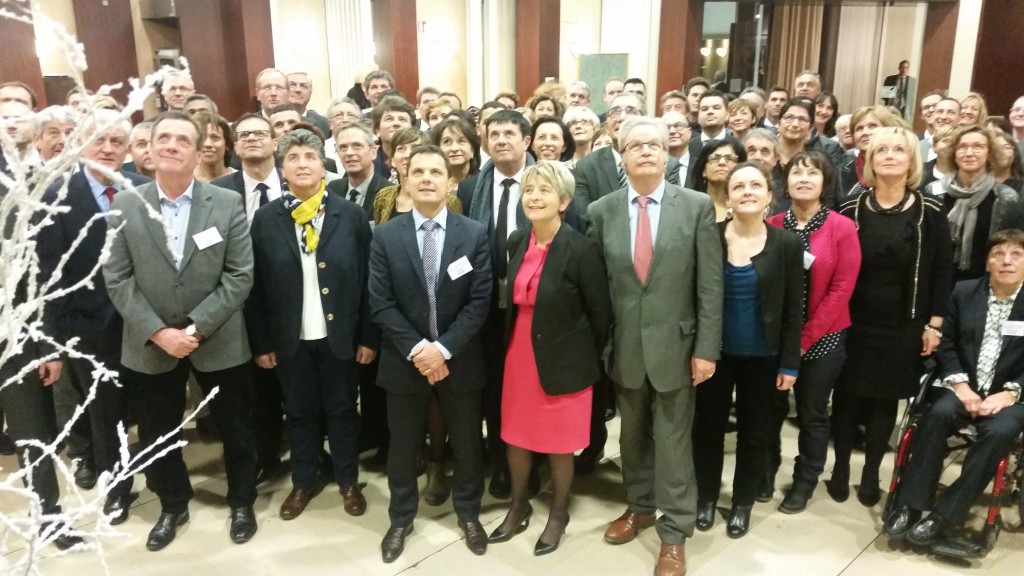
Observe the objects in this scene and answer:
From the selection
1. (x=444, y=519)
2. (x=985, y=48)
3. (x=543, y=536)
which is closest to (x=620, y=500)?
(x=543, y=536)

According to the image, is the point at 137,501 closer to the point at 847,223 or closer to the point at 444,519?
the point at 444,519

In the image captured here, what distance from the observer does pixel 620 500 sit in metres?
3.47

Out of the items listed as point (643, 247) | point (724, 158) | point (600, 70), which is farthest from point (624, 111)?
point (600, 70)

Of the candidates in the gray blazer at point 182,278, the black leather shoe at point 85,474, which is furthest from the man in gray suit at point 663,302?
the black leather shoe at point 85,474

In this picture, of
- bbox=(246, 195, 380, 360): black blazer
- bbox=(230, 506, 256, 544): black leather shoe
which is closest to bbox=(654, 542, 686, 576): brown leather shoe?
bbox=(246, 195, 380, 360): black blazer

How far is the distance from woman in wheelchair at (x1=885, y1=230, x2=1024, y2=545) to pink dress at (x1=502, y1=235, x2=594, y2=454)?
1378mm

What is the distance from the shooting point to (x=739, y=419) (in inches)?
121

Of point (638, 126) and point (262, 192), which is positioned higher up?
point (638, 126)

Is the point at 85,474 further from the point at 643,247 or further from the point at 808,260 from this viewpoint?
the point at 808,260

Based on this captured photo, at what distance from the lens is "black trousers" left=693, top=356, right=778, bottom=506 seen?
9.83 ft

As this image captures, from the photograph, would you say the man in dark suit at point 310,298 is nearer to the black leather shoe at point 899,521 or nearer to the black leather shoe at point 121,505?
the black leather shoe at point 121,505

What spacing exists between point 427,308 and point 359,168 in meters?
1.09

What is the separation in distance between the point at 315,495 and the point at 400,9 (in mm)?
6458

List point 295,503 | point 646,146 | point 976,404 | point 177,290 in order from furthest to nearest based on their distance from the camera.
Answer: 1. point 295,503
2. point 976,404
3. point 177,290
4. point 646,146
